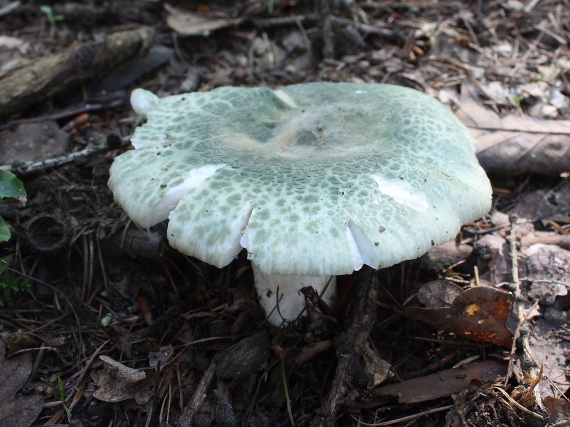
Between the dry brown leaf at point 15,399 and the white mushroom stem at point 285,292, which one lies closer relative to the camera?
the dry brown leaf at point 15,399

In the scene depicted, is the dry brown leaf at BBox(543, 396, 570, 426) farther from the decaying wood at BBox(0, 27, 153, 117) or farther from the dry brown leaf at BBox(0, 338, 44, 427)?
the decaying wood at BBox(0, 27, 153, 117)

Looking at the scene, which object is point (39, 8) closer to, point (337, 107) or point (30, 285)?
point (30, 285)

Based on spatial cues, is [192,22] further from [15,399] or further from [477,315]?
[477,315]

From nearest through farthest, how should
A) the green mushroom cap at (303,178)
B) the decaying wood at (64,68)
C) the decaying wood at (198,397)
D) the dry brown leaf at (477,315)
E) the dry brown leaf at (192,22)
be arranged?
the green mushroom cap at (303,178), the decaying wood at (198,397), the dry brown leaf at (477,315), the decaying wood at (64,68), the dry brown leaf at (192,22)

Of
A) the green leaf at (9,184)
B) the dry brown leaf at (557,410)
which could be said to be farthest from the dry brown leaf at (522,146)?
the green leaf at (9,184)

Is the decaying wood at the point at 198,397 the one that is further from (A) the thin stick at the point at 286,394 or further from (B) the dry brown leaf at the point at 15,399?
(B) the dry brown leaf at the point at 15,399

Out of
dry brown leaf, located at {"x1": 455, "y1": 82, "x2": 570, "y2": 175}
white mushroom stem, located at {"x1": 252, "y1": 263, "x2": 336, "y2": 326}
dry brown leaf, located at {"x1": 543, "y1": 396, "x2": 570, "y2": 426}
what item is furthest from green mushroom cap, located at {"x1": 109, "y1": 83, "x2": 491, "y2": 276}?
dry brown leaf, located at {"x1": 543, "y1": 396, "x2": 570, "y2": 426}
